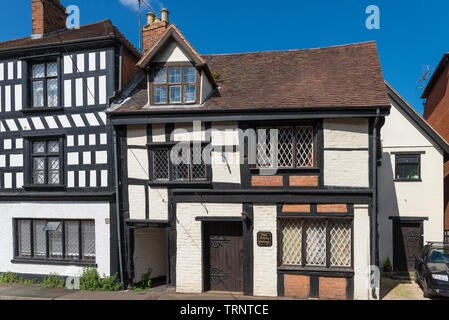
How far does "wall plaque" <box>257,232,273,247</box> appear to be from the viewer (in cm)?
866

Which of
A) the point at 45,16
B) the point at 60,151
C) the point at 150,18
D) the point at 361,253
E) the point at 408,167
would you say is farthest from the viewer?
the point at 408,167

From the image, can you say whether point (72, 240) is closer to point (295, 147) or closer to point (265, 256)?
point (265, 256)

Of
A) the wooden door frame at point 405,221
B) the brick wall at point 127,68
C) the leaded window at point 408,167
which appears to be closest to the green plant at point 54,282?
the brick wall at point 127,68

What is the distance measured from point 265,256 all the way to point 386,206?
22.9ft

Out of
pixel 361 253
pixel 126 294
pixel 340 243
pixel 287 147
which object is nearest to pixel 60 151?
pixel 126 294

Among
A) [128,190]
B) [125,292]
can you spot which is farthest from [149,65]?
[125,292]

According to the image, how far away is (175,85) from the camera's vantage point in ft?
31.3

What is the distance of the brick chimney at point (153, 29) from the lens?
1198 centimetres

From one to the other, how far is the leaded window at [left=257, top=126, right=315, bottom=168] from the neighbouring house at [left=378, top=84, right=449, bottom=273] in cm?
603

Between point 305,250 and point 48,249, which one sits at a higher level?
point 305,250

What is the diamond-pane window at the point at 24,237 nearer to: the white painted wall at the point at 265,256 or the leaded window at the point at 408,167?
the white painted wall at the point at 265,256

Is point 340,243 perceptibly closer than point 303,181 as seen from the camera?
Yes

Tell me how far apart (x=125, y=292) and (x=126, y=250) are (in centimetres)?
125

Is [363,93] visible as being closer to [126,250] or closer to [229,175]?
[229,175]
